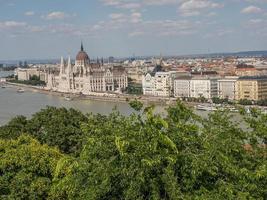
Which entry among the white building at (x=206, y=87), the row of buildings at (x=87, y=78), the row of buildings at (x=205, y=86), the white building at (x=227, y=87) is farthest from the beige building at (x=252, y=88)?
the row of buildings at (x=87, y=78)

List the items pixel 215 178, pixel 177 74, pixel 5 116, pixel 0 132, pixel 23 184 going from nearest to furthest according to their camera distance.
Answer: pixel 215 178
pixel 23 184
pixel 0 132
pixel 5 116
pixel 177 74

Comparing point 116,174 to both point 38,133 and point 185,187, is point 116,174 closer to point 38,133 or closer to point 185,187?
point 185,187

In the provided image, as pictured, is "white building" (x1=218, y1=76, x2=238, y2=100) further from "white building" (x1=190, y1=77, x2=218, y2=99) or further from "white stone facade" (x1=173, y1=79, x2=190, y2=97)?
"white stone facade" (x1=173, y1=79, x2=190, y2=97)

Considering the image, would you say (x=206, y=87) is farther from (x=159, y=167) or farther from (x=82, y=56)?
(x=159, y=167)

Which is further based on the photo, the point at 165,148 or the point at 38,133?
the point at 38,133

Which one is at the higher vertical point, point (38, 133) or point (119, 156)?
point (119, 156)

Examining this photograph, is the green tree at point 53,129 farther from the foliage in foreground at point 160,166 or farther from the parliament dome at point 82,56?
the parliament dome at point 82,56

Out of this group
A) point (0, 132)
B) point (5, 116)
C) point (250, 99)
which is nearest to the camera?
point (0, 132)

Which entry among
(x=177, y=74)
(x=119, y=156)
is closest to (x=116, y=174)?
(x=119, y=156)
